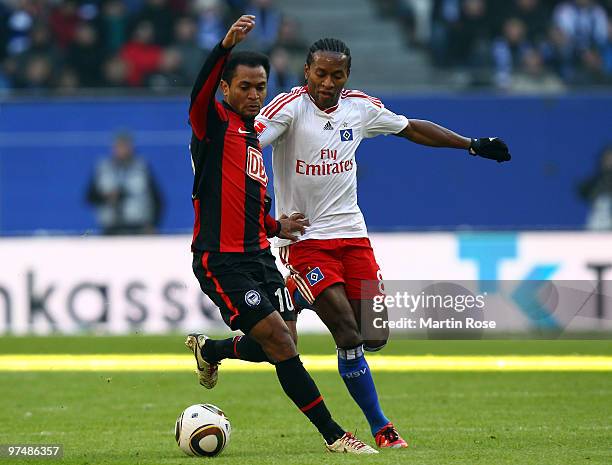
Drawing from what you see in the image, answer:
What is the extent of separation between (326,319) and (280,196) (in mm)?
836

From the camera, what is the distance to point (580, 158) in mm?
19312

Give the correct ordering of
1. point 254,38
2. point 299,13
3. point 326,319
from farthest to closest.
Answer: point 299,13
point 254,38
point 326,319

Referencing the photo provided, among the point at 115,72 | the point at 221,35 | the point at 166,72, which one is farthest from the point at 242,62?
the point at 221,35

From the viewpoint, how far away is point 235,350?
323 inches

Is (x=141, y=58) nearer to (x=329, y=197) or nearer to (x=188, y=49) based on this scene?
(x=188, y=49)

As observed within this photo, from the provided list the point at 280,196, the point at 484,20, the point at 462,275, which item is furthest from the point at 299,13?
the point at 280,196

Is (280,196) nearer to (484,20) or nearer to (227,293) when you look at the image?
(227,293)

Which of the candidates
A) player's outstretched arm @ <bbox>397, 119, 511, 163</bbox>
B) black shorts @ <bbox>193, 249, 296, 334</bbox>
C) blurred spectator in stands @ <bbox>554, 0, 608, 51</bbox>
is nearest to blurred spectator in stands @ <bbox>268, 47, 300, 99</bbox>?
blurred spectator in stands @ <bbox>554, 0, 608, 51</bbox>

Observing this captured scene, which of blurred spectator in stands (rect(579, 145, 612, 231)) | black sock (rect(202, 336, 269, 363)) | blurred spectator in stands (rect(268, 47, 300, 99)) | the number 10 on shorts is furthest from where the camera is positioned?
blurred spectator in stands (rect(268, 47, 300, 99))

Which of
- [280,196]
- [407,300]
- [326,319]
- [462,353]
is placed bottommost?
[462,353]

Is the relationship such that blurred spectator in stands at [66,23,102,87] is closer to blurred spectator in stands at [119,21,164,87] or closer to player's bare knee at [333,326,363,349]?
blurred spectator in stands at [119,21,164,87]

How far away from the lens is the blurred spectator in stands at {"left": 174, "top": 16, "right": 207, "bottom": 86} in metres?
20.3

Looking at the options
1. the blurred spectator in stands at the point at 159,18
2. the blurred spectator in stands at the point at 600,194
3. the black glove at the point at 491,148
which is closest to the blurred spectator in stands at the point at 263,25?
the blurred spectator in stands at the point at 159,18

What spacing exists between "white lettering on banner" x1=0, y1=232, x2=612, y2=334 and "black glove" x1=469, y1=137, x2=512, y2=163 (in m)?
6.77
